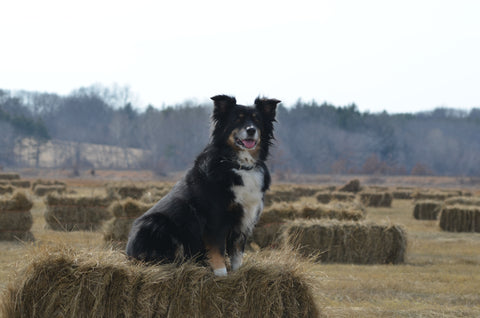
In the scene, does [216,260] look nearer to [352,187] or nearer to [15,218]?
[15,218]

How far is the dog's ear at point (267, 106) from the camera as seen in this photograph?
20.4 feet

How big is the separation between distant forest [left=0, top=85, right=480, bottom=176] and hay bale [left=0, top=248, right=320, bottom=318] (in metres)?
81.1

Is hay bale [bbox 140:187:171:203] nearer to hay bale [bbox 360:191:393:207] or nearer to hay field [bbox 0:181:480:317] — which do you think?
hay field [bbox 0:181:480:317]

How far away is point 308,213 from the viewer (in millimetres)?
14492

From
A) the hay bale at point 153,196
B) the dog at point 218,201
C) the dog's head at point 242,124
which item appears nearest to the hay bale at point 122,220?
the hay bale at point 153,196

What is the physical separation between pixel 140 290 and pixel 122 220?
8467mm

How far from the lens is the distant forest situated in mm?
90938

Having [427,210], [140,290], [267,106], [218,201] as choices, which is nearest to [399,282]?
[267,106]

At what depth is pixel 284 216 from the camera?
14086mm

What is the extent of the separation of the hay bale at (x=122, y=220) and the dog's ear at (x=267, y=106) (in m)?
8.04

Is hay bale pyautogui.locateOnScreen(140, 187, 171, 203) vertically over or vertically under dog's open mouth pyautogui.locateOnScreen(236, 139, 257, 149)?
under

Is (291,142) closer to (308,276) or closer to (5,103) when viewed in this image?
(5,103)

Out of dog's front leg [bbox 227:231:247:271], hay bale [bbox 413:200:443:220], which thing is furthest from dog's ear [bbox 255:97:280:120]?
hay bale [bbox 413:200:443:220]

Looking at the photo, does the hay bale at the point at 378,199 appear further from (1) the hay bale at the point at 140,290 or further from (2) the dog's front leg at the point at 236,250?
(1) the hay bale at the point at 140,290
